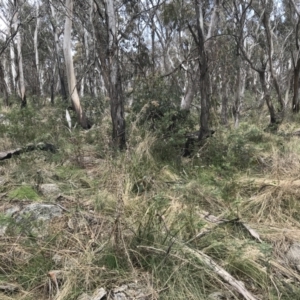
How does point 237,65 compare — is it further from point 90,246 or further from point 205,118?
point 90,246

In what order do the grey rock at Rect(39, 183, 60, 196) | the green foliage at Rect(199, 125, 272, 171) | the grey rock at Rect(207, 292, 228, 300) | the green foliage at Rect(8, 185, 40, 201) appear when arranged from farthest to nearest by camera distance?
the green foliage at Rect(199, 125, 272, 171), the grey rock at Rect(39, 183, 60, 196), the green foliage at Rect(8, 185, 40, 201), the grey rock at Rect(207, 292, 228, 300)

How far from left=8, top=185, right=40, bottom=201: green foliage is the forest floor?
0.04 ft

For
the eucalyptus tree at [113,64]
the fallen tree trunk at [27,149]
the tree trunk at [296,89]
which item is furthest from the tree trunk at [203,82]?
the tree trunk at [296,89]

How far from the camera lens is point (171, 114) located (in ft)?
18.2

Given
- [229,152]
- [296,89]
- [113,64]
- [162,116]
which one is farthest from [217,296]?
[296,89]

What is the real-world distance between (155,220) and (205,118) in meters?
3.08

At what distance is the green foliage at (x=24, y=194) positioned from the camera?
3.35m

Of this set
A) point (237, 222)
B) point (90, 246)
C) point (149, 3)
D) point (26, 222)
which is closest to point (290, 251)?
point (237, 222)

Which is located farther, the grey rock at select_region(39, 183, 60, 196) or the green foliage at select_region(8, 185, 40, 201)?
the grey rock at select_region(39, 183, 60, 196)

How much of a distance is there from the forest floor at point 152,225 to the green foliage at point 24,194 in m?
0.01

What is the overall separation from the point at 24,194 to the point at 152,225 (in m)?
1.65

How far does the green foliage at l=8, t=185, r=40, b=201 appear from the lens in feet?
11.0

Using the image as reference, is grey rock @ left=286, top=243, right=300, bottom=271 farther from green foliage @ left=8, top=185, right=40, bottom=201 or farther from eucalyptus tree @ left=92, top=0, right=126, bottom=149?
eucalyptus tree @ left=92, top=0, right=126, bottom=149

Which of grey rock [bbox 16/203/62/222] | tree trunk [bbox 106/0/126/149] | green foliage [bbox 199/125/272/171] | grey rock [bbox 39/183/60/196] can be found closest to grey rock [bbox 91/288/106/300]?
grey rock [bbox 16/203/62/222]
